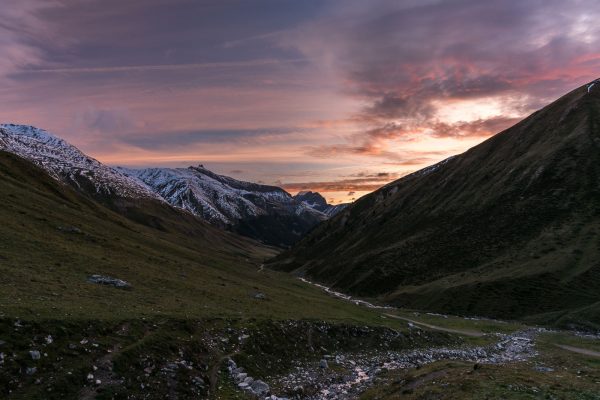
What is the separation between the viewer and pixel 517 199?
122m

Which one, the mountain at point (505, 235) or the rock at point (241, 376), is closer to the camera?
the rock at point (241, 376)

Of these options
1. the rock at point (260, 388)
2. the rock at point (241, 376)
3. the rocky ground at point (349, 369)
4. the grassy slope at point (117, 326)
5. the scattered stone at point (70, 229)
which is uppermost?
the scattered stone at point (70, 229)

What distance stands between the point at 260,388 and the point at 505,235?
102822mm

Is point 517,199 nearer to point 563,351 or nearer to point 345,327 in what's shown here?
point 563,351

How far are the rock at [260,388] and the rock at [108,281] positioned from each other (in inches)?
828

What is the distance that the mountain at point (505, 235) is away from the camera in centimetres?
8081

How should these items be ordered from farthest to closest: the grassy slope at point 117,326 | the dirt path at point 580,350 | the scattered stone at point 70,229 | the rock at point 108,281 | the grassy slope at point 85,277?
the scattered stone at point 70,229, the dirt path at point 580,350, the rock at point 108,281, the grassy slope at point 85,277, the grassy slope at point 117,326

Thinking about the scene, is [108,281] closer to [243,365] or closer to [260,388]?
[243,365]

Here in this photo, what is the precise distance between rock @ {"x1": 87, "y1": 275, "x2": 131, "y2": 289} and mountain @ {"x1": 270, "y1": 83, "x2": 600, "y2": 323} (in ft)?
226

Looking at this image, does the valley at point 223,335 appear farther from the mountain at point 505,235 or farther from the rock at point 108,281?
the mountain at point 505,235

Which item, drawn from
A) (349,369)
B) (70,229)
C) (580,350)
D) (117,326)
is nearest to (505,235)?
(580,350)

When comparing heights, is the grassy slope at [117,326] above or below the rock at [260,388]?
above

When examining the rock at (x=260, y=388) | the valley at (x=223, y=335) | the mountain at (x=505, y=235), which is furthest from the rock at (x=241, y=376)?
the mountain at (x=505, y=235)

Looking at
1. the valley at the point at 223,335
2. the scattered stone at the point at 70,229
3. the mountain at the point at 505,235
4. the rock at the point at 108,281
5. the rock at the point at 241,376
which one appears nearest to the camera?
the valley at the point at 223,335
